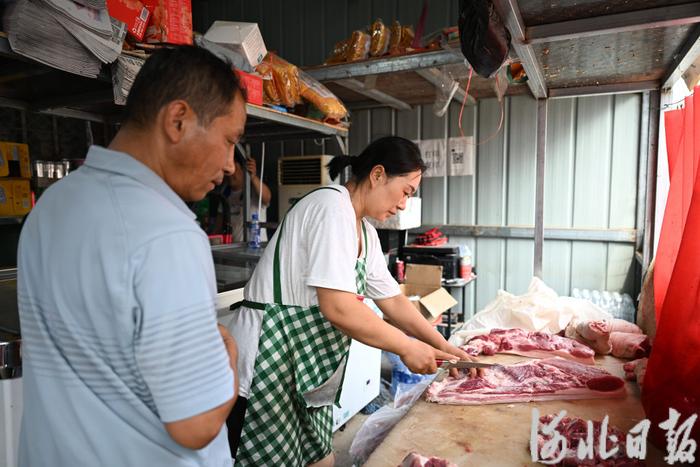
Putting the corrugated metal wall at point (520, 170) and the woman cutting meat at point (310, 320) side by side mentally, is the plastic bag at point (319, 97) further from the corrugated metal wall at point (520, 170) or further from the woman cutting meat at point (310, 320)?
the corrugated metal wall at point (520, 170)

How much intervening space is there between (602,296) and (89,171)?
442 cm

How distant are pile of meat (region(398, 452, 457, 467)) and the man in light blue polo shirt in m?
0.66

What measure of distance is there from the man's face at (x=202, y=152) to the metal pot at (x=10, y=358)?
3.71 ft

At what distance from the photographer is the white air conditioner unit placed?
4945mm

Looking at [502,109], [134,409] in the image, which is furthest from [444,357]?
[502,109]

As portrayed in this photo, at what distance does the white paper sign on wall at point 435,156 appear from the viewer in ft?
16.4

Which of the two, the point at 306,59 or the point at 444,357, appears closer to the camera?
the point at 444,357

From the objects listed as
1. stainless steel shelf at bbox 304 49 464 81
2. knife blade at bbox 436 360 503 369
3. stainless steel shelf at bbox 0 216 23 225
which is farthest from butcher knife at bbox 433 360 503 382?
stainless steel shelf at bbox 0 216 23 225

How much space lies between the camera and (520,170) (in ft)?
15.3

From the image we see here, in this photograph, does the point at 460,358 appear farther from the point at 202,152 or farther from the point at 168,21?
the point at 168,21

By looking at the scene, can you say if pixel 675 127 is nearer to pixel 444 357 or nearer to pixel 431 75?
pixel 444 357

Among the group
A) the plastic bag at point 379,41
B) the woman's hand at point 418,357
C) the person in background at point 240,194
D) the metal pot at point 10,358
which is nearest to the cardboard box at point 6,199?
the person in background at point 240,194

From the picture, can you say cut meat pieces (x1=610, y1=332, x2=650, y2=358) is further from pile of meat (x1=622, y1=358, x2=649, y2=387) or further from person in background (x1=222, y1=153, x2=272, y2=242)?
person in background (x1=222, y1=153, x2=272, y2=242)

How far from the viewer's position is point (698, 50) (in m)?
1.83
